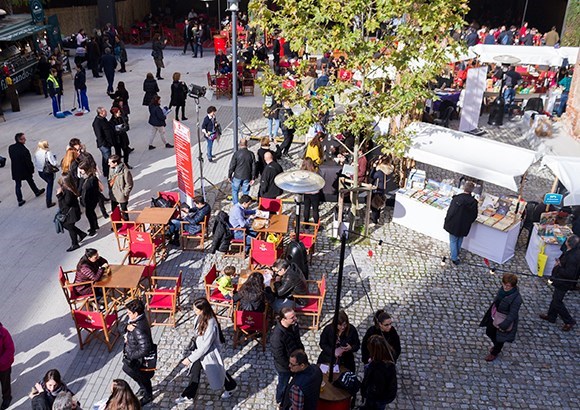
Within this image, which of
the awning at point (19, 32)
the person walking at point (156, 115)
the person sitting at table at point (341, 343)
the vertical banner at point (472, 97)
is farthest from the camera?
the awning at point (19, 32)

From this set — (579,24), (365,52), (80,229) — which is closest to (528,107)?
(579,24)

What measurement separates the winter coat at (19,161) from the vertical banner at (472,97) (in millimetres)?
12668

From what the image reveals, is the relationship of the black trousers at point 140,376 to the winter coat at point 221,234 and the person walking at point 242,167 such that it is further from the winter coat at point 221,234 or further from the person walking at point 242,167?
the person walking at point 242,167

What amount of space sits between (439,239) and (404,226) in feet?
2.69

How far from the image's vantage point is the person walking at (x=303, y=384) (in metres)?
5.51

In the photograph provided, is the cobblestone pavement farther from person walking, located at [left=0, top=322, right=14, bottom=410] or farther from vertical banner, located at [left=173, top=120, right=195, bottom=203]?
vertical banner, located at [left=173, top=120, right=195, bottom=203]

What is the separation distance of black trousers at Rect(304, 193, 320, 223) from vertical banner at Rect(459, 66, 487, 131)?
825cm

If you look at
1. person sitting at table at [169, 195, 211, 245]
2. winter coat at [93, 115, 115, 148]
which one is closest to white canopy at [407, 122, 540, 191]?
person sitting at table at [169, 195, 211, 245]

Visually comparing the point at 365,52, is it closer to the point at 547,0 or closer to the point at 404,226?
the point at 404,226

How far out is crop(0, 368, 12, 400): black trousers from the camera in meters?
6.58

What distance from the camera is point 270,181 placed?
10992 mm

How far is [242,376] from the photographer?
24.2 feet

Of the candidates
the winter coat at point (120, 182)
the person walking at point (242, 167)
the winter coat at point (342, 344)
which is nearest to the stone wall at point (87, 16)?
the winter coat at point (120, 182)

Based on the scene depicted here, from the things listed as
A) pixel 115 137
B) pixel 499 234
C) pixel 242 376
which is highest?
pixel 115 137
